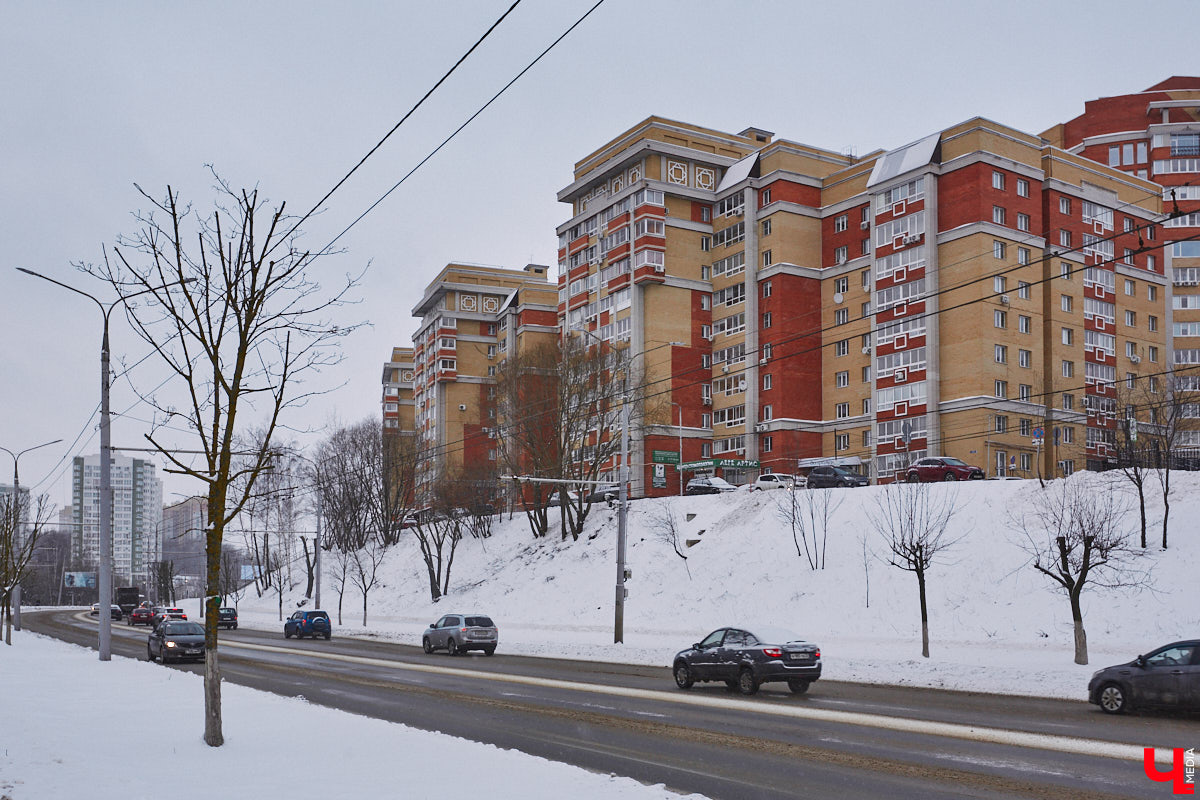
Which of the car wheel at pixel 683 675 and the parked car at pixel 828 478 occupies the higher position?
the parked car at pixel 828 478

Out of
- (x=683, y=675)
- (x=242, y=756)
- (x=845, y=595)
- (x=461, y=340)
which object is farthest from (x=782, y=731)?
(x=461, y=340)

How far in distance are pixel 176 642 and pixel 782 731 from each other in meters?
24.8

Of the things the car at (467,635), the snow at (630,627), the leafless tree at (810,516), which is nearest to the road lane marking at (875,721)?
the snow at (630,627)

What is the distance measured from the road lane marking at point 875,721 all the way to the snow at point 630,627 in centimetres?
662

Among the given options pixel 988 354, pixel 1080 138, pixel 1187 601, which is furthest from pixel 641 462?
pixel 1080 138

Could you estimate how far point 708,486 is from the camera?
63375 millimetres

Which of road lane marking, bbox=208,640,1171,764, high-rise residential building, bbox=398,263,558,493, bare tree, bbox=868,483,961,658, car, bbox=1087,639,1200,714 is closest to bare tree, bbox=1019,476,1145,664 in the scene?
bare tree, bbox=868,483,961,658

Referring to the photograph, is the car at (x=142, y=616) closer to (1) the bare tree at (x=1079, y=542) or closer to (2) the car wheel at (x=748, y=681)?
(1) the bare tree at (x=1079, y=542)

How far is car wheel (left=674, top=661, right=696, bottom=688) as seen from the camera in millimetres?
24484

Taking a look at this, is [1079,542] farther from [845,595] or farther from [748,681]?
[748,681]

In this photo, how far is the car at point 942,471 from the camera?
53.8 m

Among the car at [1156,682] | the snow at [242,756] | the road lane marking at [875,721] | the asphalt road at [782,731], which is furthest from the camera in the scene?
the car at [1156,682]

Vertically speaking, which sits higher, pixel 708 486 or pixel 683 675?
pixel 708 486

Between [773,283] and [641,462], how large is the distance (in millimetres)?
16050
